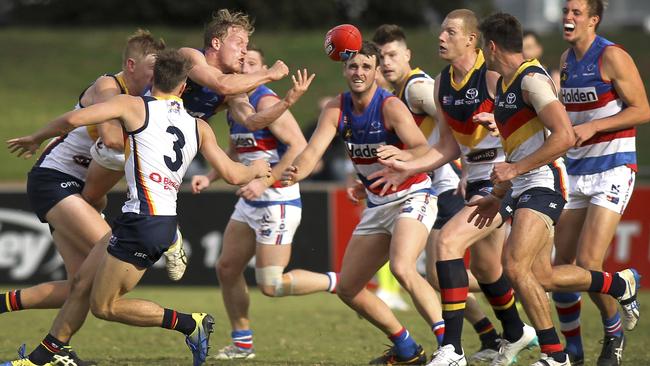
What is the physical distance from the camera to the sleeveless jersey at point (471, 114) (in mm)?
8883

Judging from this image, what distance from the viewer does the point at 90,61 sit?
30078mm

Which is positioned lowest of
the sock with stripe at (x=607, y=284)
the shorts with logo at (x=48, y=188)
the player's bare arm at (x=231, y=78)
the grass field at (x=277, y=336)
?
the grass field at (x=277, y=336)

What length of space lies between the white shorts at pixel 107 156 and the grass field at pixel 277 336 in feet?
4.98

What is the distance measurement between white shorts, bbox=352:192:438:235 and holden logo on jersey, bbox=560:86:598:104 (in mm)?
1327

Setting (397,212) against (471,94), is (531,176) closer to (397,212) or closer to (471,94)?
(471,94)

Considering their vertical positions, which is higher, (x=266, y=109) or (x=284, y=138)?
(x=266, y=109)

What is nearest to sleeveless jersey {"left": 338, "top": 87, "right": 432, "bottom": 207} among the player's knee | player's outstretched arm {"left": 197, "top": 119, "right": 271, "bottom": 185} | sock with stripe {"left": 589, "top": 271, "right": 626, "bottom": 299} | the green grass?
player's outstretched arm {"left": 197, "top": 119, "right": 271, "bottom": 185}

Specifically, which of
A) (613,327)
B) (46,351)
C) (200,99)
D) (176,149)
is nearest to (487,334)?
(613,327)

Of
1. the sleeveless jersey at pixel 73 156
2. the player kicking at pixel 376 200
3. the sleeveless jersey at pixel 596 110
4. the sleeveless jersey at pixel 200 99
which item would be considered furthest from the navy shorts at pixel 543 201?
the sleeveless jersey at pixel 73 156

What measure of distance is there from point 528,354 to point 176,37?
72.3 ft

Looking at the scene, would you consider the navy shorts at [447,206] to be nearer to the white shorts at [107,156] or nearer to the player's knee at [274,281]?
the player's knee at [274,281]

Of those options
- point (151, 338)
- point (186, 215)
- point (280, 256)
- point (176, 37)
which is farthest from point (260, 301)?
point (176, 37)

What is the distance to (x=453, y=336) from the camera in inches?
319

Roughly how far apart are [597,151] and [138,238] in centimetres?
363
